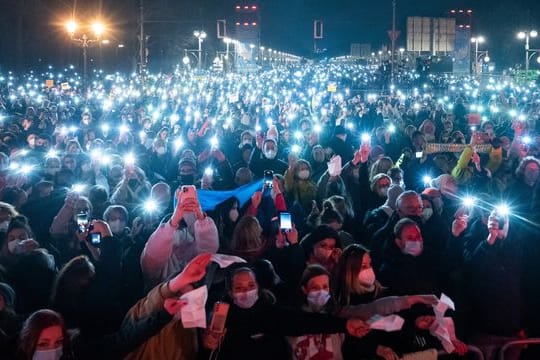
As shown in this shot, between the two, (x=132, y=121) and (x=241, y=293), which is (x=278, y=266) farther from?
(x=132, y=121)

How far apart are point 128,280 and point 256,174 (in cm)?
602

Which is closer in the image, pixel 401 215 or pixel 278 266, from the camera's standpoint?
pixel 278 266

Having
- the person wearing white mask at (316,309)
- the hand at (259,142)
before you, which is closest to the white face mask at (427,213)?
the person wearing white mask at (316,309)

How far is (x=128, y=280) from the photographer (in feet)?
19.0

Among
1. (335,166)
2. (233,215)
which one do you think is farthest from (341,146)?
(233,215)

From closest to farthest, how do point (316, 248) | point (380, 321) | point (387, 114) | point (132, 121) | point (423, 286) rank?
point (380, 321) < point (423, 286) < point (316, 248) < point (132, 121) < point (387, 114)

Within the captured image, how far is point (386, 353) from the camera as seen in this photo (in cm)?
463

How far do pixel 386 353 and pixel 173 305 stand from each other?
4.77 ft

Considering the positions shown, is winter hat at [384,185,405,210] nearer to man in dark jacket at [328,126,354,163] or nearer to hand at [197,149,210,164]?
hand at [197,149,210,164]

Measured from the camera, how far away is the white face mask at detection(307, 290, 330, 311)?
16.4 ft

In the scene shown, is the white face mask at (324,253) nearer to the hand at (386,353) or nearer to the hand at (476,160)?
the hand at (386,353)

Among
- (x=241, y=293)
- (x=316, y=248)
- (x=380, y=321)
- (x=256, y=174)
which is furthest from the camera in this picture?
(x=256, y=174)

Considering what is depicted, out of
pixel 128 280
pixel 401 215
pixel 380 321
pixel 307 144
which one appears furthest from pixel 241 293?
pixel 307 144

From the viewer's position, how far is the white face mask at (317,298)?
5.00 metres
